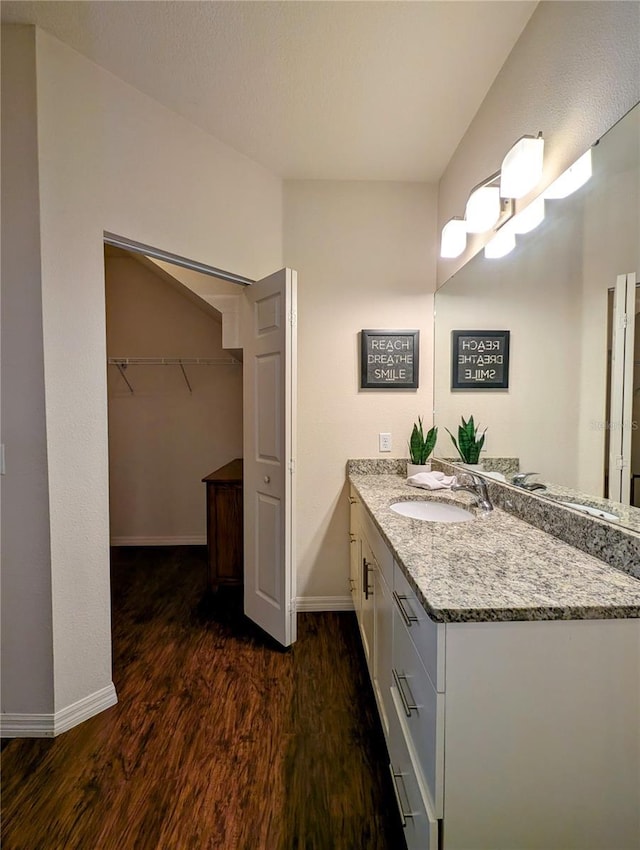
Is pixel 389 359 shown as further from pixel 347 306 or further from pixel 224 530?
pixel 224 530

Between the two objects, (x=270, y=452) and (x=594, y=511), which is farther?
(x=270, y=452)

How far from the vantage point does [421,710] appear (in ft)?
2.80

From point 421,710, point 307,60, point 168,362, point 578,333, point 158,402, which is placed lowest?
point 421,710

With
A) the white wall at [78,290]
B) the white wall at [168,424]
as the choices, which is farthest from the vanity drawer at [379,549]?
the white wall at [168,424]

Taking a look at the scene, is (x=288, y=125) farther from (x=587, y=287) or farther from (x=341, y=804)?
(x=341, y=804)

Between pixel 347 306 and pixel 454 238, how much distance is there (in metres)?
0.68

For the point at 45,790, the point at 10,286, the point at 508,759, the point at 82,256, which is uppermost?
the point at 82,256

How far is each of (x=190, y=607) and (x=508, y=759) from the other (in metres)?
2.06

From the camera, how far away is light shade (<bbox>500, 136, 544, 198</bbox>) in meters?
1.20

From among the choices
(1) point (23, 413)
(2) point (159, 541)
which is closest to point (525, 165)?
(1) point (23, 413)

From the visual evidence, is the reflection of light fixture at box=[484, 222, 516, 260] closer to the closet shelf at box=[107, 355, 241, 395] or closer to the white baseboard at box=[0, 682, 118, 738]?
the closet shelf at box=[107, 355, 241, 395]

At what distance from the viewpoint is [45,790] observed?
1.21m

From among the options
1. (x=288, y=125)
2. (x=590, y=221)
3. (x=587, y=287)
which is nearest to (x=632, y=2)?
(x=590, y=221)

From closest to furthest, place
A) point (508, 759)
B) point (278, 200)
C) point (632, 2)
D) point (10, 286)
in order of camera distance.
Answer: point (508, 759), point (632, 2), point (10, 286), point (278, 200)
